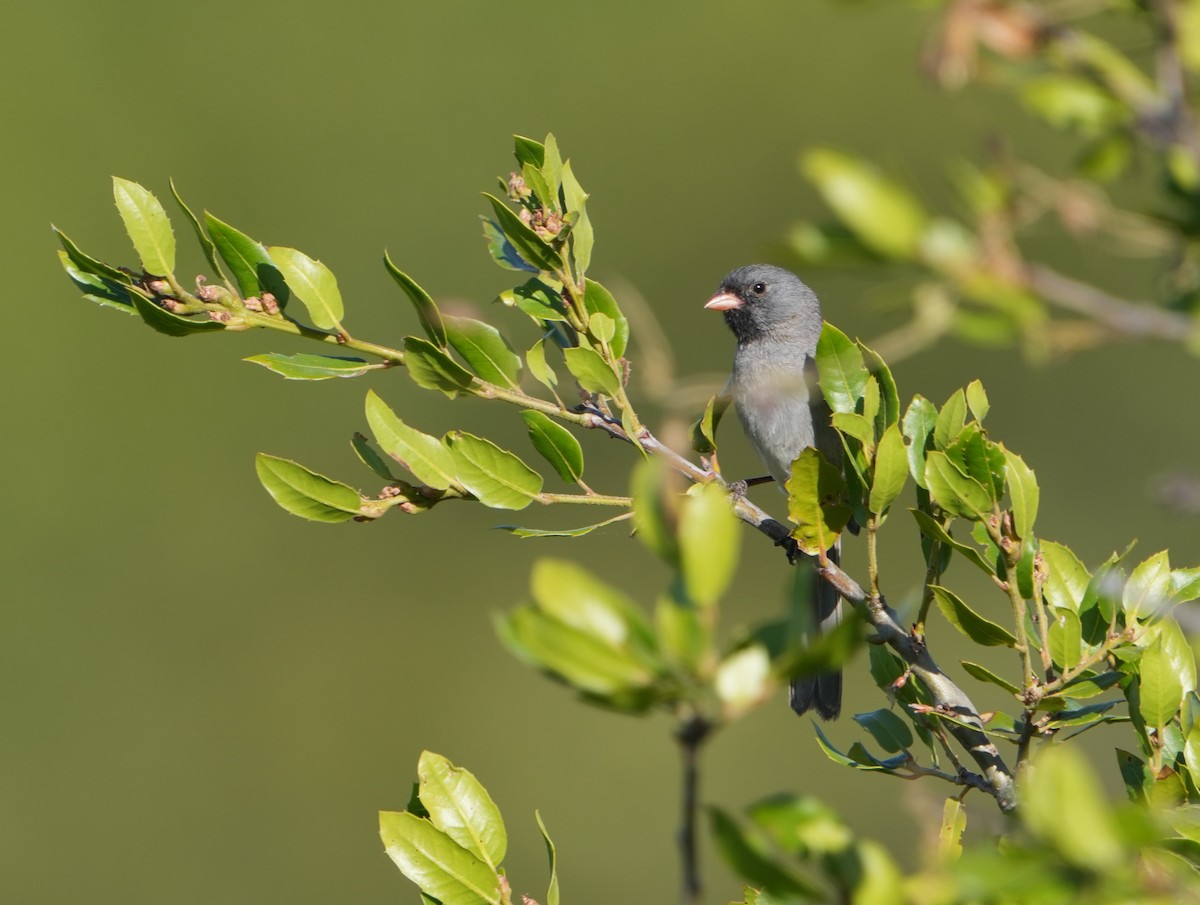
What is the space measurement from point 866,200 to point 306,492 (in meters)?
1.15

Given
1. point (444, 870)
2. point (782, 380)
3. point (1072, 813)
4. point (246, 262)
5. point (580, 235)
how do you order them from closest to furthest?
point (1072, 813), point (444, 870), point (246, 262), point (580, 235), point (782, 380)

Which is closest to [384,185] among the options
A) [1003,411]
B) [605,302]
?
[1003,411]

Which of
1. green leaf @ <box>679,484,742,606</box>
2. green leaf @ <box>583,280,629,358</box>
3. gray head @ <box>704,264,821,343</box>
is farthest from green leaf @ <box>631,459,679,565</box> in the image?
gray head @ <box>704,264,821,343</box>

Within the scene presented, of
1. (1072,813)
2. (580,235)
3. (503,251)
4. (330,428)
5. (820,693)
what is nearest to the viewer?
(1072,813)

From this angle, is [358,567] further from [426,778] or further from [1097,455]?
[426,778]

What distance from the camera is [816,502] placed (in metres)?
1.93

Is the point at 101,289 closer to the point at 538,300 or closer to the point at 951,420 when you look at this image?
the point at 538,300

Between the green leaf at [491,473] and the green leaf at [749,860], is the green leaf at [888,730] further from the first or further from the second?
the green leaf at [749,860]

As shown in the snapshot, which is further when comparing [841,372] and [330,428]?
[330,428]

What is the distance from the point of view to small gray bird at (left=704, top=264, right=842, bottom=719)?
3.87 metres

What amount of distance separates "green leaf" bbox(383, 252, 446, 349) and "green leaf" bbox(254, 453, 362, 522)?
0.23 meters

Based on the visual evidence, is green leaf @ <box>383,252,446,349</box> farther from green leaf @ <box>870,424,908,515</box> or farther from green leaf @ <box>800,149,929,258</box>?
green leaf @ <box>800,149,929,258</box>

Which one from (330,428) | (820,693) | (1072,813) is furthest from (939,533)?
(330,428)

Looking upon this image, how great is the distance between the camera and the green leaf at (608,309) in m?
2.07
